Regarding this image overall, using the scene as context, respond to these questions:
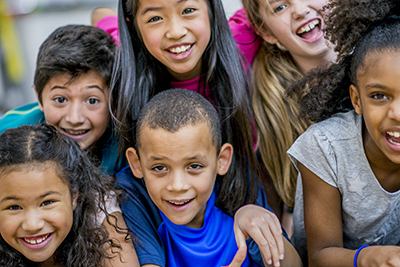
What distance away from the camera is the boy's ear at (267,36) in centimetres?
217

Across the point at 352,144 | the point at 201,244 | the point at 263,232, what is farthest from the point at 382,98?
the point at 201,244

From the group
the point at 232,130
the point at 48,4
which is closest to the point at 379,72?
the point at 232,130

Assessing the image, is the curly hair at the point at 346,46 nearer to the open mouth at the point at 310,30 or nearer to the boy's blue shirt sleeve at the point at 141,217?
the open mouth at the point at 310,30

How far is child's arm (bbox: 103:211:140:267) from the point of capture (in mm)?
1579

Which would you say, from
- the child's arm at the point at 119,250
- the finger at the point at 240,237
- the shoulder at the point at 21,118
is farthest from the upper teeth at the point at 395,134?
the shoulder at the point at 21,118

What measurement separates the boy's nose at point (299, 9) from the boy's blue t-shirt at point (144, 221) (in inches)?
32.2

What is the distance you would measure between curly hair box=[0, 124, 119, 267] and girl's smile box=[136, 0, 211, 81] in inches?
21.2

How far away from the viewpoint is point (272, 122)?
209 cm

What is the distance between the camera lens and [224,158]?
1.70 m

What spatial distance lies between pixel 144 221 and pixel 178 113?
44 centimetres

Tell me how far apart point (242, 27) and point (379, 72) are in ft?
3.46

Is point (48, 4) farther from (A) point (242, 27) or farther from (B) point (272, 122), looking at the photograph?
(B) point (272, 122)

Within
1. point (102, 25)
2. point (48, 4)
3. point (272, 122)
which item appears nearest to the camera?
point (272, 122)

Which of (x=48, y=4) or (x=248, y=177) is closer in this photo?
(x=248, y=177)
